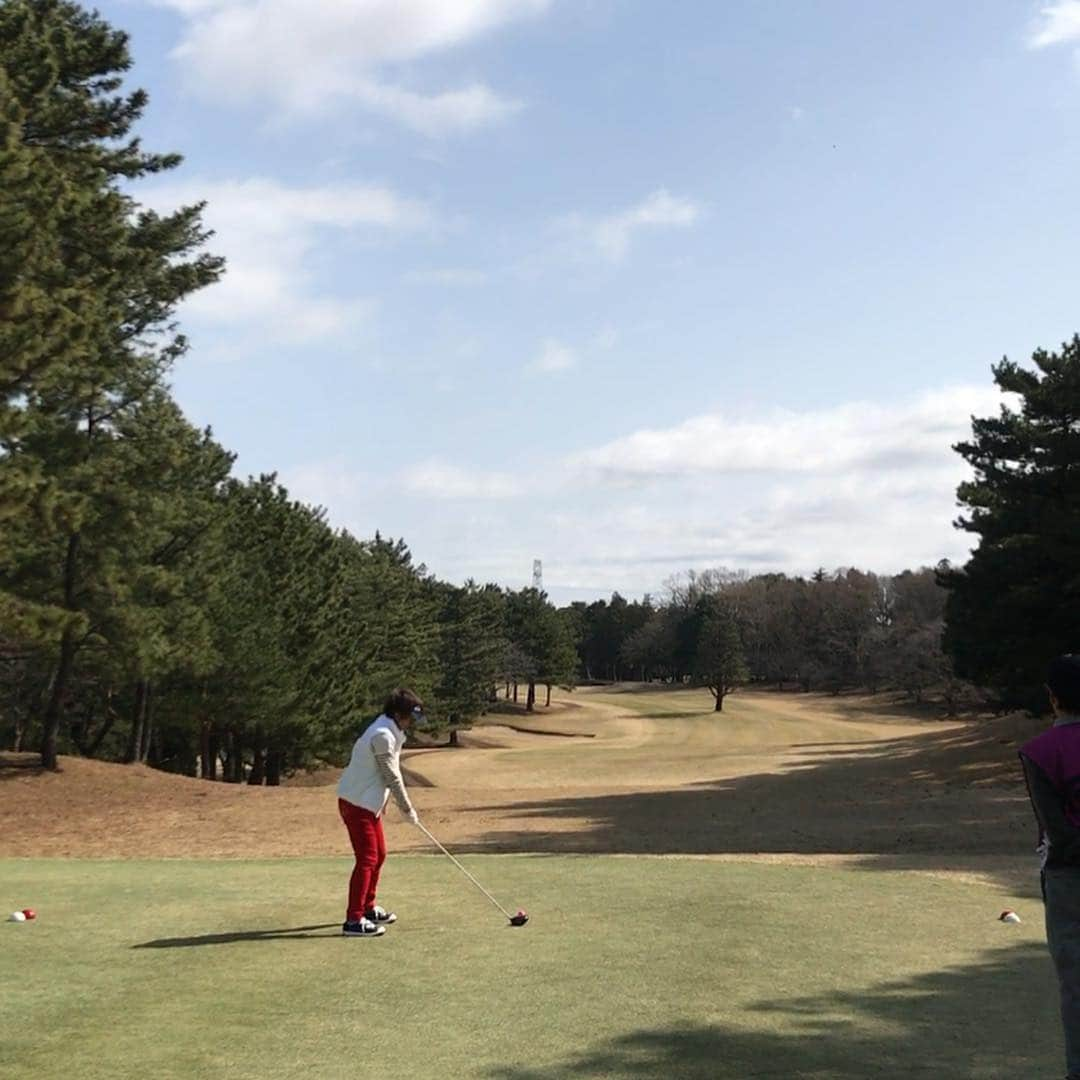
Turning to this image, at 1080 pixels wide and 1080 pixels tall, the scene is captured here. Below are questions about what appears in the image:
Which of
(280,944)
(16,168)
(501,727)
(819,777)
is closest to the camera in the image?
(280,944)

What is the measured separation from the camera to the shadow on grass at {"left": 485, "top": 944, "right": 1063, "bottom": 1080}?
5.05 m

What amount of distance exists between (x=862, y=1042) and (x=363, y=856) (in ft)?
13.3

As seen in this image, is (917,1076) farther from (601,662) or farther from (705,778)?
(601,662)

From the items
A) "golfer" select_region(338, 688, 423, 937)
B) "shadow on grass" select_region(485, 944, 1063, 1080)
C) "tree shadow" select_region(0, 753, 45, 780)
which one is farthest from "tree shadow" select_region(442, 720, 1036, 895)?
"tree shadow" select_region(0, 753, 45, 780)

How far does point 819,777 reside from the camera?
1375 inches

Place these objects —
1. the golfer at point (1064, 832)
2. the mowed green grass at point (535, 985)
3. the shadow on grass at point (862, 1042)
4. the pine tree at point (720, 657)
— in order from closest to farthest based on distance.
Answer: the golfer at point (1064, 832)
the shadow on grass at point (862, 1042)
the mowed green grass at point (535, 985)
the pine tree at point (720, 657)

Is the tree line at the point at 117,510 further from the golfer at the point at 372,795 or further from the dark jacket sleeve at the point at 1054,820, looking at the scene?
the dark jacket sleeve at the point at 1054,820

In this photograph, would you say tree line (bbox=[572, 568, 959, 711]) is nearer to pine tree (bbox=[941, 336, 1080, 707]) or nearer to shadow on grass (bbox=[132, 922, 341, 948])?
pine tree (bbox=[941, 336, 1080, 707])

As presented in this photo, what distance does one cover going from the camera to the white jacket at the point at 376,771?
27.3ft

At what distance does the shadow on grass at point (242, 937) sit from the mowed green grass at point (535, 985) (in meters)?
0.04

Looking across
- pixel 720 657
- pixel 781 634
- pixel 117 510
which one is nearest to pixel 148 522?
pixel 117 510

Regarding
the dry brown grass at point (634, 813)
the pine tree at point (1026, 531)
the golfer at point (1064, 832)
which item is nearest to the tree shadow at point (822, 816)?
the dry brown grass at point (634, 813)

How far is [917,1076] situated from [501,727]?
80.8 m

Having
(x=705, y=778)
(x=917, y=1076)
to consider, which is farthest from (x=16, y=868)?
(x=705, y=778)
